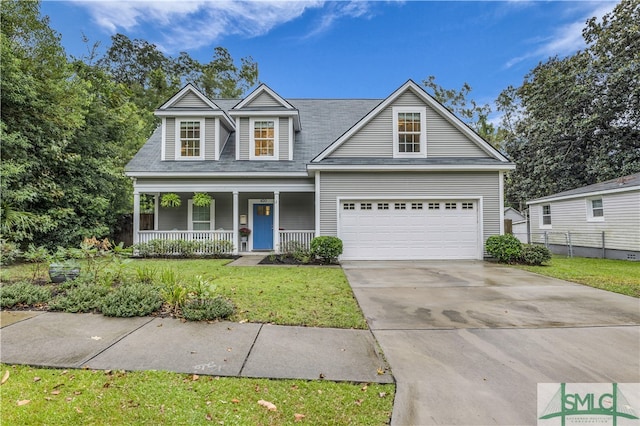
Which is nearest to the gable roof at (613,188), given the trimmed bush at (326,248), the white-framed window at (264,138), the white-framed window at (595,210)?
the white-framed window at (595,210)

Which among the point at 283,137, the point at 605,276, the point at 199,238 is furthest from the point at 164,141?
the point at 605,276

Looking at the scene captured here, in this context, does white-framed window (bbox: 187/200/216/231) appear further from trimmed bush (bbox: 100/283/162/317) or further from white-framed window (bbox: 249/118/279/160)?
trimmed bush (bbox: 100/283/162/317)

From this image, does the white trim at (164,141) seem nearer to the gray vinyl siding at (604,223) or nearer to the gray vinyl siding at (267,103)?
the gray vinyl siding at (267,103)

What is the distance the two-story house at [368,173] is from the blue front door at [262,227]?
0.99 m

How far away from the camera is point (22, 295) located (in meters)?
5.06

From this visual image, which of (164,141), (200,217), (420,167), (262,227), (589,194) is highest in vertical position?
(164,141)

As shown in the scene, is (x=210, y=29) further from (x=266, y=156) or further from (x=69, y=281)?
(x=69, y=281)

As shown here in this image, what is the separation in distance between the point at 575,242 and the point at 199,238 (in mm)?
16982

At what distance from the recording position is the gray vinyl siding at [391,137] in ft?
38.0

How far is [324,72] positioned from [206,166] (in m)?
9.90

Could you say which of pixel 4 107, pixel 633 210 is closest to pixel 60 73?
pixel 4 107

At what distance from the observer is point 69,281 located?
5.79 m

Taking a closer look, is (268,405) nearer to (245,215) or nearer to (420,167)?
(420,167)

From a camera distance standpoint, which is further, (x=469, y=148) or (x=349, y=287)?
(x=469, y=148)
